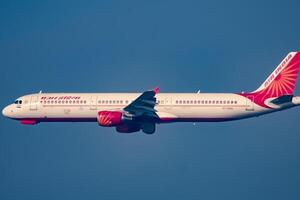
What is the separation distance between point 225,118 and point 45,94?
2425cm

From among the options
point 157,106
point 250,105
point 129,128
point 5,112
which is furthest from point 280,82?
point 5,112

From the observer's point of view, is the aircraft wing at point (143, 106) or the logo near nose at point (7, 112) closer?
the aircraft wing at point (143, 106)

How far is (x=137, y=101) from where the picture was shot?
97.8 m

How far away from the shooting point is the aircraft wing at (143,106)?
9750 cm

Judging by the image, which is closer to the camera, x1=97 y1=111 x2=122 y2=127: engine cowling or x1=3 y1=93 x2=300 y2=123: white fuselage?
x1=97 y1=111 x2=122 y2=127: engine cowling

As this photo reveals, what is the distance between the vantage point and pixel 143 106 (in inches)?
3888

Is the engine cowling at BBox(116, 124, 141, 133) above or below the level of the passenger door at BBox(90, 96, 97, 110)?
below

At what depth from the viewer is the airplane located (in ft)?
322

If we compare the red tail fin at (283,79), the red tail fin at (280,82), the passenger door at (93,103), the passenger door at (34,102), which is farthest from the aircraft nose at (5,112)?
the red tail fin at (283,79)

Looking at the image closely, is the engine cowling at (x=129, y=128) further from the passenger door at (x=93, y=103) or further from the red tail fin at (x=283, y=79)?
the red tail fin at (x=283, y=79)

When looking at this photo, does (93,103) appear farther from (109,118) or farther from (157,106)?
(157,106)

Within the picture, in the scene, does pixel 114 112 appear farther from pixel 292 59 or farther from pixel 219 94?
pixel 292 59

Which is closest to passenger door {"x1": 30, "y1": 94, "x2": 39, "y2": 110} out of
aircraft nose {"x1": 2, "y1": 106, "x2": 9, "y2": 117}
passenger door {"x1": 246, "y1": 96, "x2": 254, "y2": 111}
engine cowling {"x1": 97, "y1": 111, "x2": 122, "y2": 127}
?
aircraft nose {"x1": 2, "y1": 106, "x2": 9, "y2": 117}

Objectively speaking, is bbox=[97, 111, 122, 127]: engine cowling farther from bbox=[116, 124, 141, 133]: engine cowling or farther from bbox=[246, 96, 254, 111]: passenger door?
bbox=[246, 96, 254, 111]: passenger door
